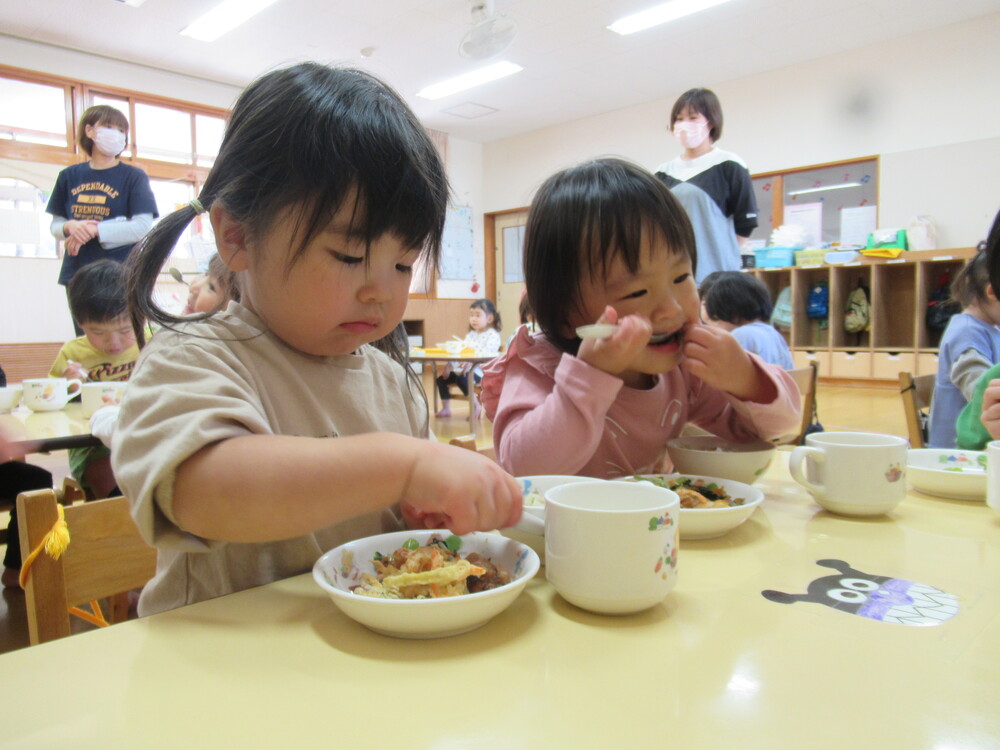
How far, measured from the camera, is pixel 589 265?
1.00 metres

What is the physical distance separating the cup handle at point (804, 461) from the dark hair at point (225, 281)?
686 mm

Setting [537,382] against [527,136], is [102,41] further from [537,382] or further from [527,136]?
[537,382]

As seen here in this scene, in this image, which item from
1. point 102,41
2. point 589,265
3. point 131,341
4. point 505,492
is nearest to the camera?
point 505,492

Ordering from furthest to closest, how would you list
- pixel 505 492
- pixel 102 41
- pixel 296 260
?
1. pixel 102 41
2. pixel 296 260
3. pixel 505 492

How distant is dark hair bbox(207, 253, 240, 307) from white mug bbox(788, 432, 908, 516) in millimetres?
693

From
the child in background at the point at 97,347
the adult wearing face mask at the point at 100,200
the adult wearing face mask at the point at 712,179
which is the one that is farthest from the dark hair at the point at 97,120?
the adult wearing face mask at the point at 712,179

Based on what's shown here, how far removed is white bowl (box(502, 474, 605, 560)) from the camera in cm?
59

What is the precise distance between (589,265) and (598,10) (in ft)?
15.7

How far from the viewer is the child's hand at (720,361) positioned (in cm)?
94

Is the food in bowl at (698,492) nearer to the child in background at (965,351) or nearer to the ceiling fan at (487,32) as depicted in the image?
the child in background at (965,351)

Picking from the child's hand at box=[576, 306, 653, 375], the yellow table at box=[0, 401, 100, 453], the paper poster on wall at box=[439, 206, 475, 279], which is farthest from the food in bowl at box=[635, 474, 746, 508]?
the paper poster on wall at box=[439, 206, 475, 279]

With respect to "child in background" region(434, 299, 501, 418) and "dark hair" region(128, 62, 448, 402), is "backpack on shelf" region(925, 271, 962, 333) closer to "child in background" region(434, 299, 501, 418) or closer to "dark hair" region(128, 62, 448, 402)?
"child in background" region(434, 299, 501, 418)

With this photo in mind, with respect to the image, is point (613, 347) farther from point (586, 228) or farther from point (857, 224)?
point (857, 224)

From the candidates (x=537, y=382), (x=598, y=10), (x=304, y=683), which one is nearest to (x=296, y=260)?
(x=304, y=683)
